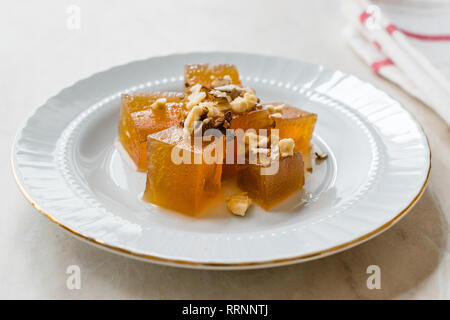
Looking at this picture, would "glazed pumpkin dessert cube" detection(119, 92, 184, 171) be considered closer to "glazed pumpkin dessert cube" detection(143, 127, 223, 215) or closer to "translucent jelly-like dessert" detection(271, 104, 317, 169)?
"glazed pumpkin dessert cube" detection(143, 127, 223, 215)

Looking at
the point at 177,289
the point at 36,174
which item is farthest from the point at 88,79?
the point at 177,289

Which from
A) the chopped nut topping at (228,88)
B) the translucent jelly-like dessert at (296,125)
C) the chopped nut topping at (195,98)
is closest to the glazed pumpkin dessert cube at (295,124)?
the translucent jelly-like dessert at (296,125)

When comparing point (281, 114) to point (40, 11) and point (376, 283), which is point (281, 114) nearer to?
point (376, 283)

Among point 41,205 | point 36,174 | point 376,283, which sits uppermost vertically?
point 36,174

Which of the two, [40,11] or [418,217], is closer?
[418,217]

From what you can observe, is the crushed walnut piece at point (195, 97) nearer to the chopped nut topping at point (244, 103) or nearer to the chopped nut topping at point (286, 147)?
the chopped nut topping at point (244, 103)

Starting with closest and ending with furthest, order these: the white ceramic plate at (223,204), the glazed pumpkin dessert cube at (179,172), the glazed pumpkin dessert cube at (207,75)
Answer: the white ceramic plate at (223,204), the glazed pumpkin dessert cube at (179,172), the glazed pumpkin dessert cube at (207,75)

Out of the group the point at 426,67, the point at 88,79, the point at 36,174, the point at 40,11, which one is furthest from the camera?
the point at 40,11
